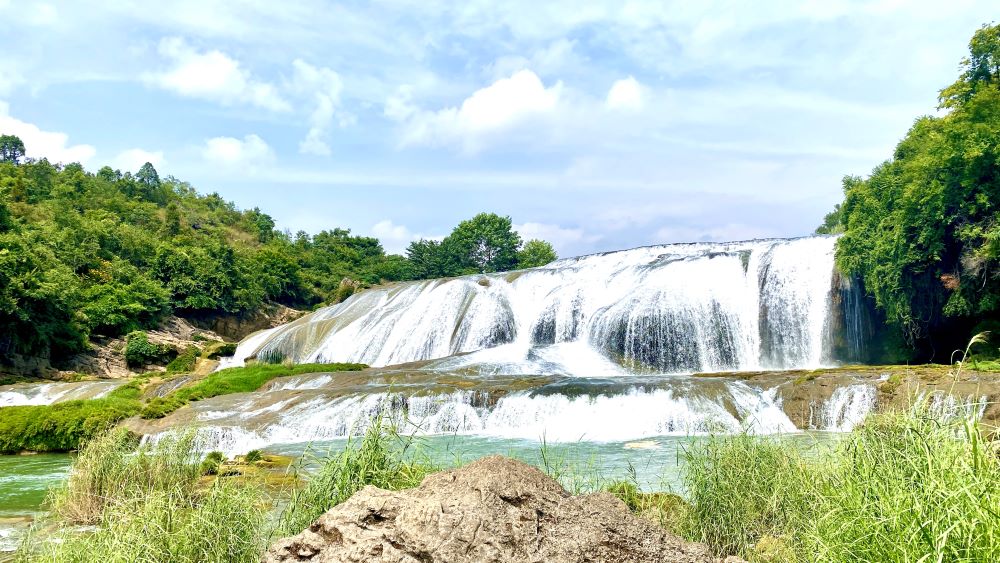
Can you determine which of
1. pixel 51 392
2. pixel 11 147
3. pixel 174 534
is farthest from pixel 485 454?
pixel 11 147

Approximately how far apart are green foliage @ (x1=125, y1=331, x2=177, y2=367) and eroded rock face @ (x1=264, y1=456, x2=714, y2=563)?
44031 mm

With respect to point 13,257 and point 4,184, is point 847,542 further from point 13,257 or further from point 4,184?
point 4,184

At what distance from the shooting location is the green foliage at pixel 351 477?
17.3 feet

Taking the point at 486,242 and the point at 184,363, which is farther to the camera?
the point at 486,242

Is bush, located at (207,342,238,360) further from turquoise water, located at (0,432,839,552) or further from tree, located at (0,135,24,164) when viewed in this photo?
tree, located at (0,135,24,164)

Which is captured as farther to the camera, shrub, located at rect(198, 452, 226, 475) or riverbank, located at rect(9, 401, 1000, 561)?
shrub, located at rect(198, 452, 226, 475)

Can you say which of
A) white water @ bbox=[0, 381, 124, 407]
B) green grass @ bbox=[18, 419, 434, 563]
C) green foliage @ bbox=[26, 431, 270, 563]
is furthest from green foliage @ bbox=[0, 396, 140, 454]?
green grass @ bbox=[18, 419, 434, 563]

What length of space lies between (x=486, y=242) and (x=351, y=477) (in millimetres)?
68514

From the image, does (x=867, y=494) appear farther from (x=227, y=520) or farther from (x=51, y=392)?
(x=51, y=392)

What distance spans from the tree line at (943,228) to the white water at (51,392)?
29.2 meters

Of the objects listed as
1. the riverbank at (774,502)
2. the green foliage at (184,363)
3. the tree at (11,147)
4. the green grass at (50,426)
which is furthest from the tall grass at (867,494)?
the tree at (11,147)

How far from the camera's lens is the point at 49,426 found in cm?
2027

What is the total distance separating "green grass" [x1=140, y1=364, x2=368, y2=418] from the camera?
71.2ft

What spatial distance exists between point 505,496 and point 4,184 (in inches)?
2607
